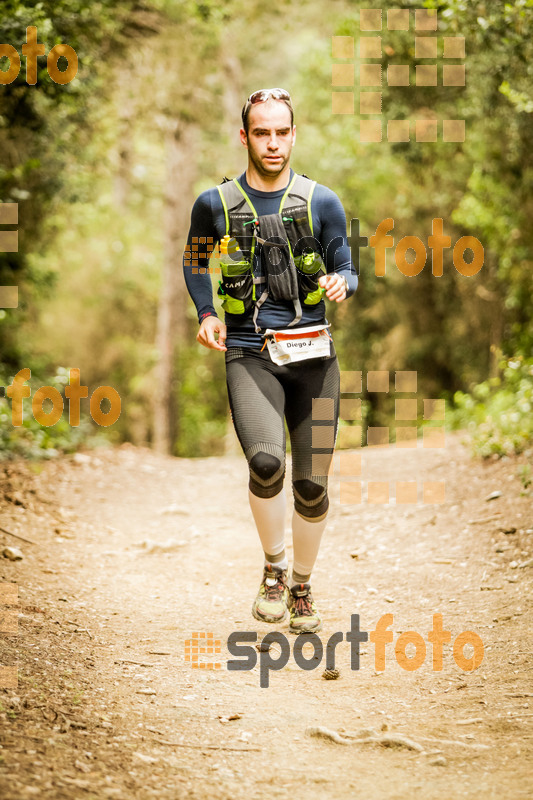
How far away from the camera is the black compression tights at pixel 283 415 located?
3988 millimetres

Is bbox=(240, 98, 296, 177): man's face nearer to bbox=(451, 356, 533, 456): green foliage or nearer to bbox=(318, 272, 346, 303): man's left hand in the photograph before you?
bbox=(318, 272, 346, 303): man's left hand

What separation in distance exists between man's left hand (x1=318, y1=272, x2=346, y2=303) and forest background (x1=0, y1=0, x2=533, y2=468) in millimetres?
4065

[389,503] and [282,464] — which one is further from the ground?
[282,464]

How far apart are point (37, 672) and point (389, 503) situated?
507 centimetres

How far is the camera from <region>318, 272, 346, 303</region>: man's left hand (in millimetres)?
3840

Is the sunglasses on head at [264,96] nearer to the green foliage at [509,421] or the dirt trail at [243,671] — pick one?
the dirt trail at [243,671]

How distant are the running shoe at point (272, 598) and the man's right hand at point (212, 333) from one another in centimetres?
119

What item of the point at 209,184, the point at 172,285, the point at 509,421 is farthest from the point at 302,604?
the point at 209,184

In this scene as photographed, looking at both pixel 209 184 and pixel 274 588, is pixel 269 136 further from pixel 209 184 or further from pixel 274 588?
pixel 209 184

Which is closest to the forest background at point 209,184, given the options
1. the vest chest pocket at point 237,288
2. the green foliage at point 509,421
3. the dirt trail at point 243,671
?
the green foliage at point 509,421

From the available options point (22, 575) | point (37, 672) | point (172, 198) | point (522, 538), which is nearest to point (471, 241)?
point (172, 198)

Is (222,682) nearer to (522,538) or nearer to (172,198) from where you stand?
(522,538)

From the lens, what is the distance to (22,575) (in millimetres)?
5207

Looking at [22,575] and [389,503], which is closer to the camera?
[22,575]
